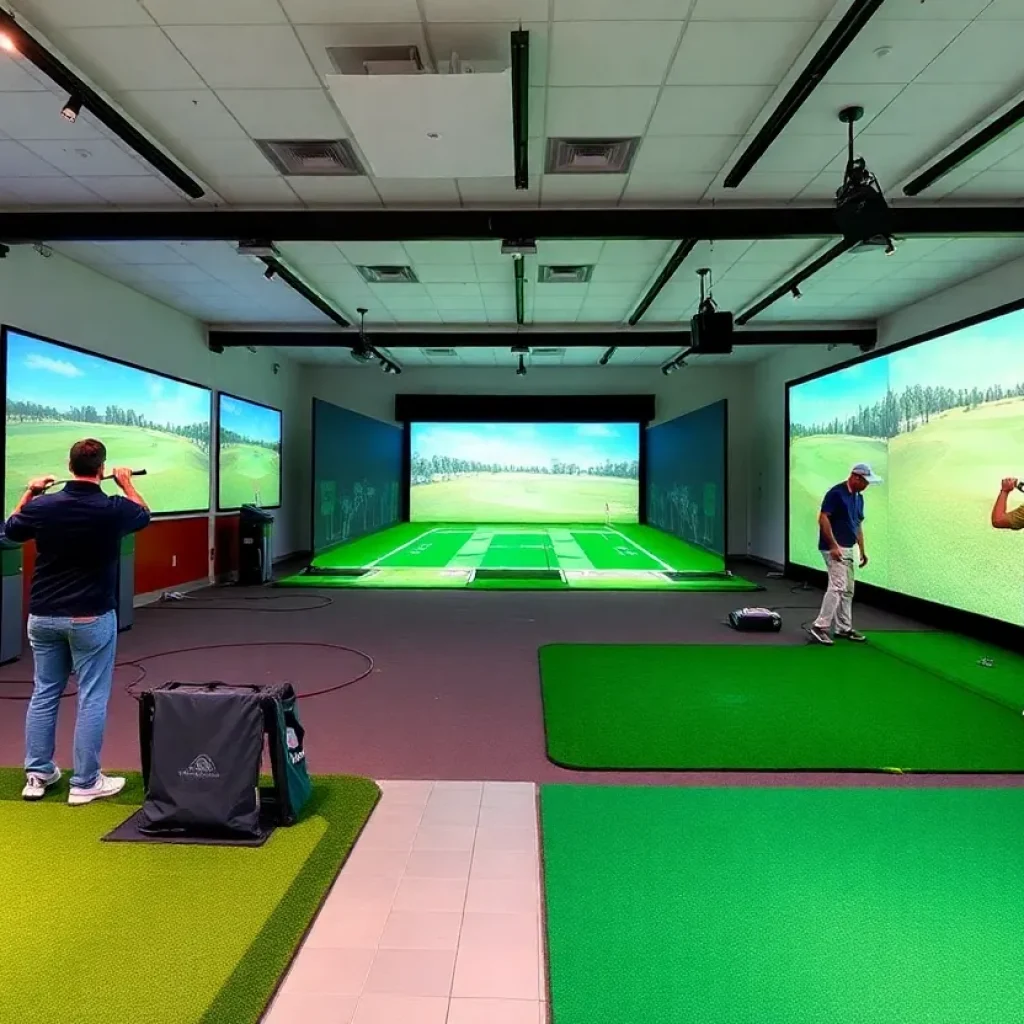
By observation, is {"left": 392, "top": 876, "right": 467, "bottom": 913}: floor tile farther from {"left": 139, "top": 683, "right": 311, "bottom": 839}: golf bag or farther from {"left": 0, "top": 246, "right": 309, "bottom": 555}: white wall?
{"left": 0, "top": 246, "right": 309, "bottom": 555}: white wall

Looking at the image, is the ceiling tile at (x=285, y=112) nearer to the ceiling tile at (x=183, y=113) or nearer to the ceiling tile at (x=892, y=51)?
the ceiling tile at (x=183, y=113)

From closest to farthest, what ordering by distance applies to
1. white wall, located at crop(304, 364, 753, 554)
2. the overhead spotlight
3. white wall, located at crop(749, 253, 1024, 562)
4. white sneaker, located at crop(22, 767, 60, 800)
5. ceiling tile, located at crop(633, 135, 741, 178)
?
white sneaker, located at crop(22, 767, 60, 800) → the overhead spotlight → ceiling tile, located at crop(633, 135, 741, 178) → white wall, located at crop(749, 253, 1024, 562) → white wall, located at crop(304, 364, 753, 554)

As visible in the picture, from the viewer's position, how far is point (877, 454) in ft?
27.3

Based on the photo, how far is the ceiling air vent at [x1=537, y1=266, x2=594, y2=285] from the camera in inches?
307

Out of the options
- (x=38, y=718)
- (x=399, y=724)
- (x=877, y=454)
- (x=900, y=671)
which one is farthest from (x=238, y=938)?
(x=877, y=454)

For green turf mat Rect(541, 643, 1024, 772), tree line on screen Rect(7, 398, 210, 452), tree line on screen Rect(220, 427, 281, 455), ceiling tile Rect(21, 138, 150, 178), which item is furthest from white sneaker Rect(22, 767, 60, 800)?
tree line on screen Rect(220, 427, 281, 455)

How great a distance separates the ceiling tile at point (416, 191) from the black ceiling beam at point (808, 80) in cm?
218

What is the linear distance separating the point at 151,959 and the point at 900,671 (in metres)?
5.35

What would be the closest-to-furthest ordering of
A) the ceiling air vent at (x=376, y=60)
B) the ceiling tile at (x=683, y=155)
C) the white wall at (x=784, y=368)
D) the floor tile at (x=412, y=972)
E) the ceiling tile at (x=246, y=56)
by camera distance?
the floor tile at (x=412, y=972) → the ceiling tile at (x=246, y=56) → the ceiling air vent at (x=376, y=60) → the ceiling tile at (x=683, y=155) → the white wall at (x=784, y=368)

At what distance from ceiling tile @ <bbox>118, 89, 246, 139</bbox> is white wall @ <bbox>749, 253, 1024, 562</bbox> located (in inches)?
280

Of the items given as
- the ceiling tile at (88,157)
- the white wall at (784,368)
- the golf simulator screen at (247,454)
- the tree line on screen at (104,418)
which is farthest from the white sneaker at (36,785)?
the white wall at (784,368)

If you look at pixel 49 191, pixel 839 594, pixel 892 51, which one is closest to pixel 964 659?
pixel 839 594

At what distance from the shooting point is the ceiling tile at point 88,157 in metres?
4.78

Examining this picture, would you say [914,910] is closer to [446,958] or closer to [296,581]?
[446,958]
